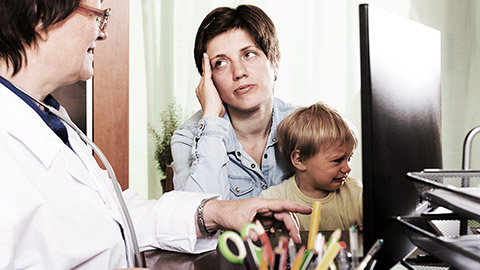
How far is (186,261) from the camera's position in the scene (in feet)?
2.97

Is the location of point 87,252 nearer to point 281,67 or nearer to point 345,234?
point 345,234

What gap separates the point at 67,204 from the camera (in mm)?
817

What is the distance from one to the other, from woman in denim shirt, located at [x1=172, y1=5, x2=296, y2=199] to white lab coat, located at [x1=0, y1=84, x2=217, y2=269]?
80cm

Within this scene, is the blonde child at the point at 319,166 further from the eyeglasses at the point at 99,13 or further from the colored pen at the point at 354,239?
the colored pen at the point at 354,239

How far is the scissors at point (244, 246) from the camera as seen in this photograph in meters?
0.44

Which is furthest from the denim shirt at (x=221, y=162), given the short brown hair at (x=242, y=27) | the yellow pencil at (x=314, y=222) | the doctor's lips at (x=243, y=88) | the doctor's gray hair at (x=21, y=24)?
the yellow pencil at (x=314, y=222)

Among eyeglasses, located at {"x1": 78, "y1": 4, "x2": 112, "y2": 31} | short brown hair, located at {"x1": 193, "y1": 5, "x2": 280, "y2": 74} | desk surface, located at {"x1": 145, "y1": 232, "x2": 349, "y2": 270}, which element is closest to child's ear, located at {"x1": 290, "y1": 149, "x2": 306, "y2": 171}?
short brown hair, located at {"x1": 193, "y1": 5, "x2": 280, "y2": 74}

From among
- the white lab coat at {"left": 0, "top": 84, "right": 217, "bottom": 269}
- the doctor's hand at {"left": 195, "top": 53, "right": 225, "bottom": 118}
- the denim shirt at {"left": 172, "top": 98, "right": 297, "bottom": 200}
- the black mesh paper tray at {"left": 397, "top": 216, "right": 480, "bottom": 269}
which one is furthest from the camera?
the doctor's hand at {"left": 195, "top": 53, "right": 225, "bottom": 118}

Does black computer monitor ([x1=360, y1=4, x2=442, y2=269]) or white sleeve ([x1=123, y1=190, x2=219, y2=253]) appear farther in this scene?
white sleeve ([x1=123, y1=190, x2=219, y2=253])

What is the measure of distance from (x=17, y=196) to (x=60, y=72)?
30 cm

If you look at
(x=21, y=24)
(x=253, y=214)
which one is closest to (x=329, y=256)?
(x=253, y=214)

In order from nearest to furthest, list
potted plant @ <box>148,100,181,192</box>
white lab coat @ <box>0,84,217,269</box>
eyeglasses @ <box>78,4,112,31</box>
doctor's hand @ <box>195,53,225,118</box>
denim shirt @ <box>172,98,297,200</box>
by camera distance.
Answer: white lab coat @ <box>0,84,217,269</box>
eyeglasses @ <box>78,4,112,31</box>
denim shirt @ <box>172,98,297,200</box>
doctor's hand @ <box>195,53,225,118</box>
potted plant @ <box>148,100,181,192</box>

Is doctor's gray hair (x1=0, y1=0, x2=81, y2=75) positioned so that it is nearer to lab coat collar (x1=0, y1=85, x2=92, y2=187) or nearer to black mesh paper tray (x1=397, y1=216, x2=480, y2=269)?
lab coat collar (x1=0, y1=85, x2=92, y2=187)

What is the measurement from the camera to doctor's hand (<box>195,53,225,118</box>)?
184cm
